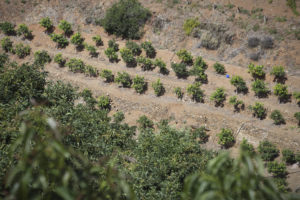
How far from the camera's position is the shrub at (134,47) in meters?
28.6

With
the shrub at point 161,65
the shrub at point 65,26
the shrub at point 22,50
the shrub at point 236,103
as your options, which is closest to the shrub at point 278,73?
the shrub at point 236,103

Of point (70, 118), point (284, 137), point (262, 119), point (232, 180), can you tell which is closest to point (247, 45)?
point (262, 119)

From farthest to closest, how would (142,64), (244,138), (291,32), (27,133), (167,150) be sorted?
(142,64) → (291,32) → (244,138) → (167,150) → (27,133)

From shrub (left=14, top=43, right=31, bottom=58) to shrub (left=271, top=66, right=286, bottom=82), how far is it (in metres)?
26.6

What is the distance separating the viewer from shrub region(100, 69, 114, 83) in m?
27.5

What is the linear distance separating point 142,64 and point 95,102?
6546 mm

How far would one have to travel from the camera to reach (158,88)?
2558 cm

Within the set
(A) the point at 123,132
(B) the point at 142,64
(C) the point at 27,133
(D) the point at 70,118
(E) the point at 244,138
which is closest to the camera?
(C) the point at 27,133

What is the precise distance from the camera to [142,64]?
92.7 ft

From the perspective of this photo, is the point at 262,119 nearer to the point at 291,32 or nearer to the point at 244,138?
the point at 244,138

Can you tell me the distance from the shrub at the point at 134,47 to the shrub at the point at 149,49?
0.56 m

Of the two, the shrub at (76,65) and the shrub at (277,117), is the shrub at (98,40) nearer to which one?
the shrub at (76,65)

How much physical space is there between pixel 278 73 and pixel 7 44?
97.7 ft

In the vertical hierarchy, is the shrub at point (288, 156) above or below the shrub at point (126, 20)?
below
